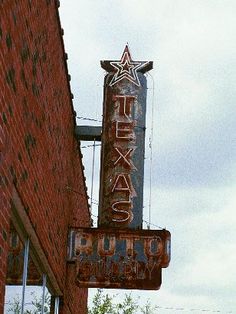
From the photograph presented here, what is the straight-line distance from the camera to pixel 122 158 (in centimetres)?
1602

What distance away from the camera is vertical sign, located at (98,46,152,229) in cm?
1593

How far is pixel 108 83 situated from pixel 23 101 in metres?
7.26

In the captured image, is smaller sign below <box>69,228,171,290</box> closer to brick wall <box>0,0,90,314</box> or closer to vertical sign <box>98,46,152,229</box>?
vertical sign <box>98,46,152,229</box>

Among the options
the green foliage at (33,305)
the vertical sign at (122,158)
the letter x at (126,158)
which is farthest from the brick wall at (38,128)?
the letter x at (126,158)

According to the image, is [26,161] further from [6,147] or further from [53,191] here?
[53,191]

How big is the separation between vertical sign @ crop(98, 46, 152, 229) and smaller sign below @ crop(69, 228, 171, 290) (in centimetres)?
32

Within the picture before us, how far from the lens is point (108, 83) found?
55.0 ft

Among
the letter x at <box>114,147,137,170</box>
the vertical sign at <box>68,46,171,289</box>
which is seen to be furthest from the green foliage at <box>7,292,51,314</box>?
the letter x at <box>114,147,137,170</box>

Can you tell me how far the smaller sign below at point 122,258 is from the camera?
15453mm

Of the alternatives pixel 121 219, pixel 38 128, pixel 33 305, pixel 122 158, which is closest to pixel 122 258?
pixel 121 219

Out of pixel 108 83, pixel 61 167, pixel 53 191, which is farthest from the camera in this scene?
pixel 108 83

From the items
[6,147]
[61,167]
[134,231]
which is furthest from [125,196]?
[6,147]

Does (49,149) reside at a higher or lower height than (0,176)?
higher

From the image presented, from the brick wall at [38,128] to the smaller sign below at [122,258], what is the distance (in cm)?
45
